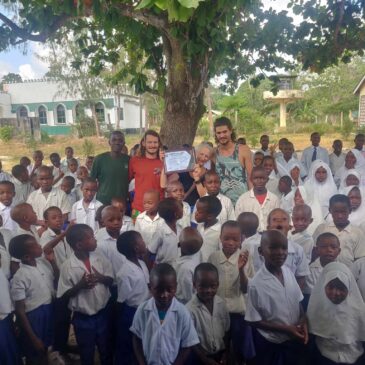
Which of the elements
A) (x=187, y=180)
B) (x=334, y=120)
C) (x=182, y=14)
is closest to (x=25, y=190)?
(x=187, y=180)

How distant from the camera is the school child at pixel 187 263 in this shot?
267 centimetres

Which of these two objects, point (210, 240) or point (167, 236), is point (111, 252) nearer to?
point (167, 236)

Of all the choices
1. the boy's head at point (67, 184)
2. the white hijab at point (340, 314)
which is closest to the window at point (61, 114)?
the boy's head at point (67, 184)

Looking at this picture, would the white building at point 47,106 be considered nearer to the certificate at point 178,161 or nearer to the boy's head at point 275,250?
the certificate at point 178,161

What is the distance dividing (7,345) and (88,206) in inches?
65.8

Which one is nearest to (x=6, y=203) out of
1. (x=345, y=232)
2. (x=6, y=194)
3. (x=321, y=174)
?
(x=6, y=194)

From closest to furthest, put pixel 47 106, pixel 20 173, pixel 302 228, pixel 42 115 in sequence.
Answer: pixel 302 228 → pixel 20 173 → pixel 47 106 → pixel 42 115

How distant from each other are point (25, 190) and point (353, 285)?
430cm

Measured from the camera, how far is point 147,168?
12.9 ft

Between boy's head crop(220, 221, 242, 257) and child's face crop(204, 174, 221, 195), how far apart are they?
0.85 meters

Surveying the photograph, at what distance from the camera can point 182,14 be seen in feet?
6.24

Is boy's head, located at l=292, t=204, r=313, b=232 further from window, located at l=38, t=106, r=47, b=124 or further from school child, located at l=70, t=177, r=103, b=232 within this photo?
window, located at l=38, t=106, r=47, b=124

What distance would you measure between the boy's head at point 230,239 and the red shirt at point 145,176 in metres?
1.27

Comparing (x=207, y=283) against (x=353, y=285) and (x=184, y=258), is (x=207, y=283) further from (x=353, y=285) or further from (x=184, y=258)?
(x=353, y=285)
